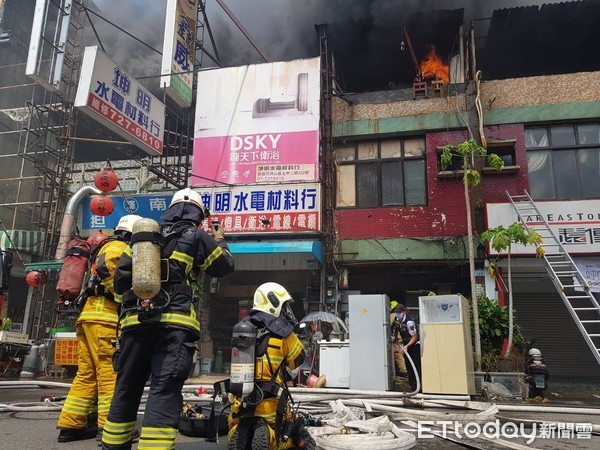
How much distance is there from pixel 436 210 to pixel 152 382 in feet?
33.4

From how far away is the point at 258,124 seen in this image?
1274 centimetres

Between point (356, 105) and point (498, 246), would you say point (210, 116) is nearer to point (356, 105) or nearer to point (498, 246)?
point (356, 105)

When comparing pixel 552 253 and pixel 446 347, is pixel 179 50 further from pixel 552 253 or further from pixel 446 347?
pixel 552 253

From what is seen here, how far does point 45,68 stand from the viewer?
12.9 meters

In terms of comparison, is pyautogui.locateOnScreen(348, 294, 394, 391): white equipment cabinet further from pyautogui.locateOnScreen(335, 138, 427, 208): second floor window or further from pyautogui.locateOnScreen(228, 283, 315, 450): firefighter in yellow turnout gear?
pyautogui.locateOnScreen(228, 283, 315, 450): firefighter in yellow turnout gear

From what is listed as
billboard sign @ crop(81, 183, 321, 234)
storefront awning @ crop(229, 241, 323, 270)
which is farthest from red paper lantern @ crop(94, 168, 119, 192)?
storefront awning @ crop(229, 241, 323, 270)

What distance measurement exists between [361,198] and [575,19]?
8.48 metres

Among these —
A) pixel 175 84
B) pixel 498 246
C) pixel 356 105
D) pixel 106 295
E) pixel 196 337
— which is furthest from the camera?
pixel 356 105

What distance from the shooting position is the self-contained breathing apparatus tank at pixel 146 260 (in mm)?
2945

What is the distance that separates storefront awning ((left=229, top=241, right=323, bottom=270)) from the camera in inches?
442

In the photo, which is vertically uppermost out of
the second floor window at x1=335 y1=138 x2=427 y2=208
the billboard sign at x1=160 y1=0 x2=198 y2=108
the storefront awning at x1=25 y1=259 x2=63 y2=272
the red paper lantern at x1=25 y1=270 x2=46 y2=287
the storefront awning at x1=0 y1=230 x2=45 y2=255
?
the billboard sign at x1=160 y1=0 x2=198 y2=108

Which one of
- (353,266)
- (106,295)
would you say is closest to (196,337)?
(106,295)

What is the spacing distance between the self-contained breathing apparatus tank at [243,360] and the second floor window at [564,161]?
10.6 metres

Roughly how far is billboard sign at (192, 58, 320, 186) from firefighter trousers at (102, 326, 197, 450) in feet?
30.4
